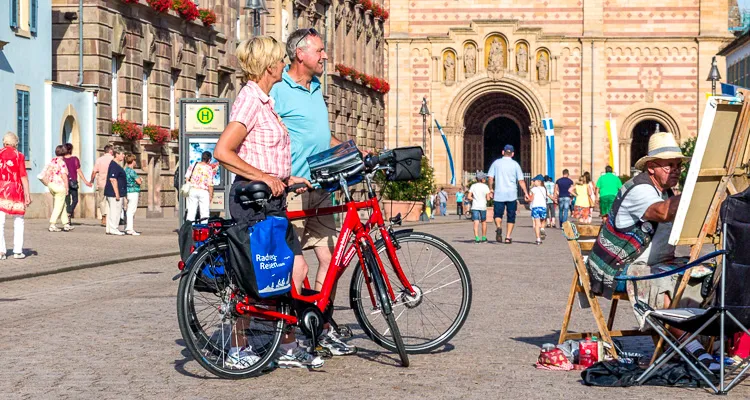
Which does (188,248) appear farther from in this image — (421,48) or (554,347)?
(421,48)

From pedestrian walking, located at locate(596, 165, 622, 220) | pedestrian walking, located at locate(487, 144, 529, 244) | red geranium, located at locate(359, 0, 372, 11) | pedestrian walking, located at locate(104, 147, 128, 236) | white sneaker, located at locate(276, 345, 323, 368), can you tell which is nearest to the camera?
white sneaker, located at locate(276, 345, 323, 368)

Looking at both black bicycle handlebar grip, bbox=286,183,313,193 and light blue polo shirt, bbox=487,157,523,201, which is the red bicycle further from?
light blue polo shirt, bbox=487,157,523,201

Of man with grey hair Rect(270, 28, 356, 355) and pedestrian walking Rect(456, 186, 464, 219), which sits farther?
pedestrian walking Rect(456, 186, 464, 219)

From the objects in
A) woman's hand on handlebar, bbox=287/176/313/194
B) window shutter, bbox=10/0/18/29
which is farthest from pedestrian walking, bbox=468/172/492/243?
woman's hand on handlebar, bbox=287/176/313/194

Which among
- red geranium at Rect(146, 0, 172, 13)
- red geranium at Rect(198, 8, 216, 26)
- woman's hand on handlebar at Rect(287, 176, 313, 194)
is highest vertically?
red geranium at Rect(198, 8, 216, 26)

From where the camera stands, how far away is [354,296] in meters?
8.52

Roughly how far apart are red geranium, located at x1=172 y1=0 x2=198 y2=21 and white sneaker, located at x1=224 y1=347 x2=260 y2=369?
85.5ft

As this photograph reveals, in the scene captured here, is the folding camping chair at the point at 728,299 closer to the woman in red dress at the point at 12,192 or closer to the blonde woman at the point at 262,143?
the blonde woman at the point at 262,143

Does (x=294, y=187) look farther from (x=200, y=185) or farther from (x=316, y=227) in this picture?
(x=200, y=185)

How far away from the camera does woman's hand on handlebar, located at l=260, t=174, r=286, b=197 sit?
7.86m

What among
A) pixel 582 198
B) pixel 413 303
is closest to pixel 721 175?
pixel 413 303

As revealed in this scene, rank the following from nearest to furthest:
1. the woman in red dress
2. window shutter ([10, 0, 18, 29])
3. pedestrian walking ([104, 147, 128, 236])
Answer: the woman in red dress, pedestrian walking ([104, 147, 128, 236]), window shutter ([10, 0, 18, 29])

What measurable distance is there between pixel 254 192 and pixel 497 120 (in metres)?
64.6

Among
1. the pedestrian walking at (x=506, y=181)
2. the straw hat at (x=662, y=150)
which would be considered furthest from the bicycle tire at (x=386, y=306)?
the pedestrian walking at (x=506, y=181)
